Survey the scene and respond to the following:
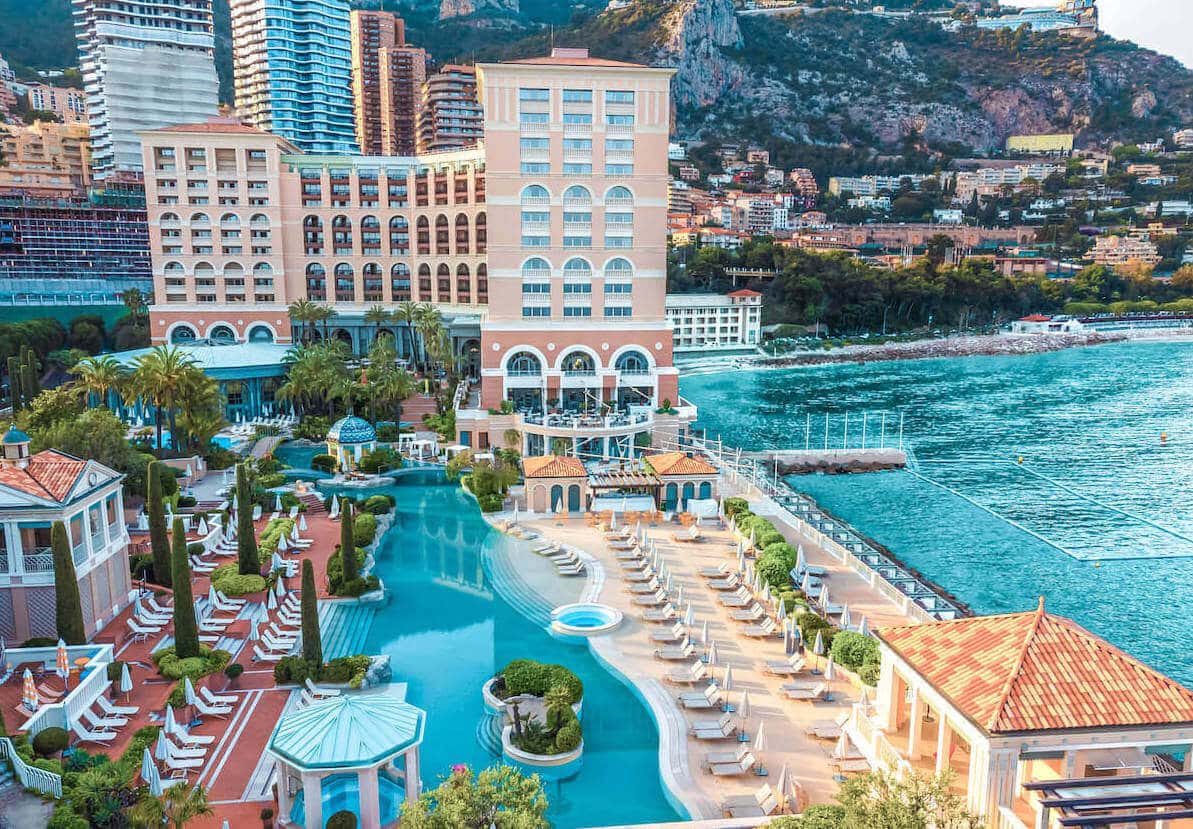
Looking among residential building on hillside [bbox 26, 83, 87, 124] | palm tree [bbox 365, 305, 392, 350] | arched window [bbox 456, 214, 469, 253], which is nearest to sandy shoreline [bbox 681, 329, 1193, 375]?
arched window [bbox 456, 214, 469, 253]

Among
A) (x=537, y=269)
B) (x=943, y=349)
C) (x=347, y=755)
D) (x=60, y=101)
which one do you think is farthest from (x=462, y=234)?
(x=60, y=101)

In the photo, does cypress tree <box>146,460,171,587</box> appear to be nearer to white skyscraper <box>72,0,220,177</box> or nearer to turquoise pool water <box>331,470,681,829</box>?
turquoise pool water <box>331,470,681,829</box>

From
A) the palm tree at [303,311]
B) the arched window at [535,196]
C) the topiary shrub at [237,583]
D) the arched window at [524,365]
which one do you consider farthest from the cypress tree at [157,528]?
the palm tree at [303,311]

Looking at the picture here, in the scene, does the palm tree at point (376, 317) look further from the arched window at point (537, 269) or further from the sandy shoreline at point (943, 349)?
the sandy shoreline at point (943, 349)

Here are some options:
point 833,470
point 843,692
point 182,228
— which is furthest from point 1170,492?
point 182,228

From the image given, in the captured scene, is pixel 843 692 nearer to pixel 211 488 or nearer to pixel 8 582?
pixel 8 582
